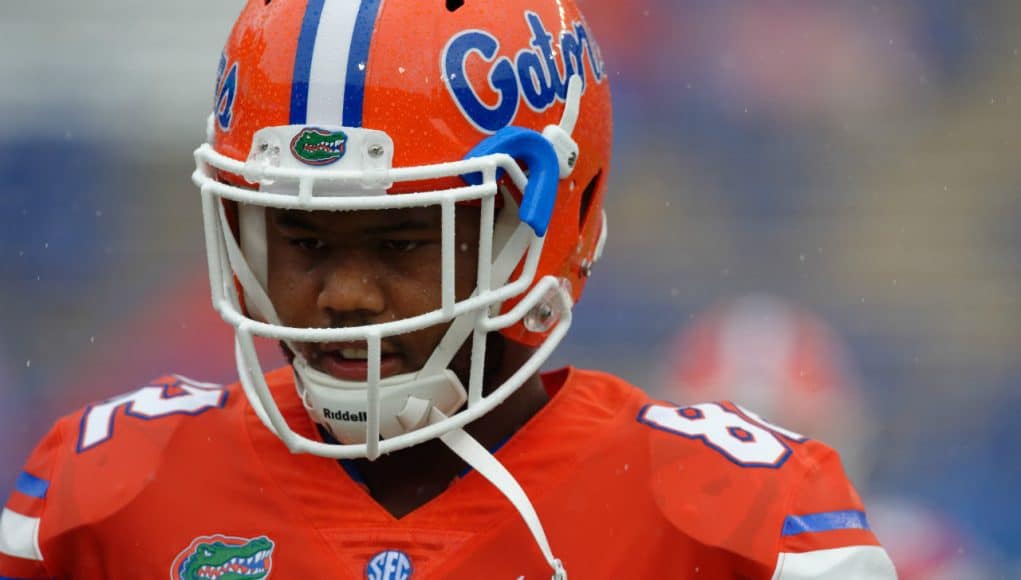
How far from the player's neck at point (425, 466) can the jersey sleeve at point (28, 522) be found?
44cm

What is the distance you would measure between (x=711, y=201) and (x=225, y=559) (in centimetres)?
286

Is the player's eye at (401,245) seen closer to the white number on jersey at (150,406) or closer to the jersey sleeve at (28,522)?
the white number on jersey at (150,406)

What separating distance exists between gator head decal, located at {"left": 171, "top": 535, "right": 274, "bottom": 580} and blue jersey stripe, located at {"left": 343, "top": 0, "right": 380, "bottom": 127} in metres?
0.56

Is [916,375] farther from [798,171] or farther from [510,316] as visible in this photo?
[510,316]

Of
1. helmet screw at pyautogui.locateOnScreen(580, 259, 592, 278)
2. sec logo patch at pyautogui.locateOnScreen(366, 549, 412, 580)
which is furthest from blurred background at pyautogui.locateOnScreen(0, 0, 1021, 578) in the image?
sec logo patch at pyautogui.locateOnScreen(366, 549, 412, 580)

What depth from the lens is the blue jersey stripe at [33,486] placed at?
188 centimetres

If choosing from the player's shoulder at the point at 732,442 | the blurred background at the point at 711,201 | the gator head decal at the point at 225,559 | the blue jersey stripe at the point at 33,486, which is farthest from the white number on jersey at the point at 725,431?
the blurred background at the point at 711,201

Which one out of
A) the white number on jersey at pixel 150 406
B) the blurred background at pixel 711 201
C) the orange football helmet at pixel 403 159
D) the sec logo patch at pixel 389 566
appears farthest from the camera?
the blurred background at pixel 711 201

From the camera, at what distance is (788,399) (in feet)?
12.0

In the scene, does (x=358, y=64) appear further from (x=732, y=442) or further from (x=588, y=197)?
(x=732, y=442)

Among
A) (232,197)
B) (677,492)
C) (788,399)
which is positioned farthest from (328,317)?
(788,399)

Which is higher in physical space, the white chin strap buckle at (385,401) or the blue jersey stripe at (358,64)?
the blue jersey stripe at (358,64)

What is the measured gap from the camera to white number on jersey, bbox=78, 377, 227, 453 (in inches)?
76.2

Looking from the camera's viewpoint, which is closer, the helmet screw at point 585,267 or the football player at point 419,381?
the football player at point 419,381
